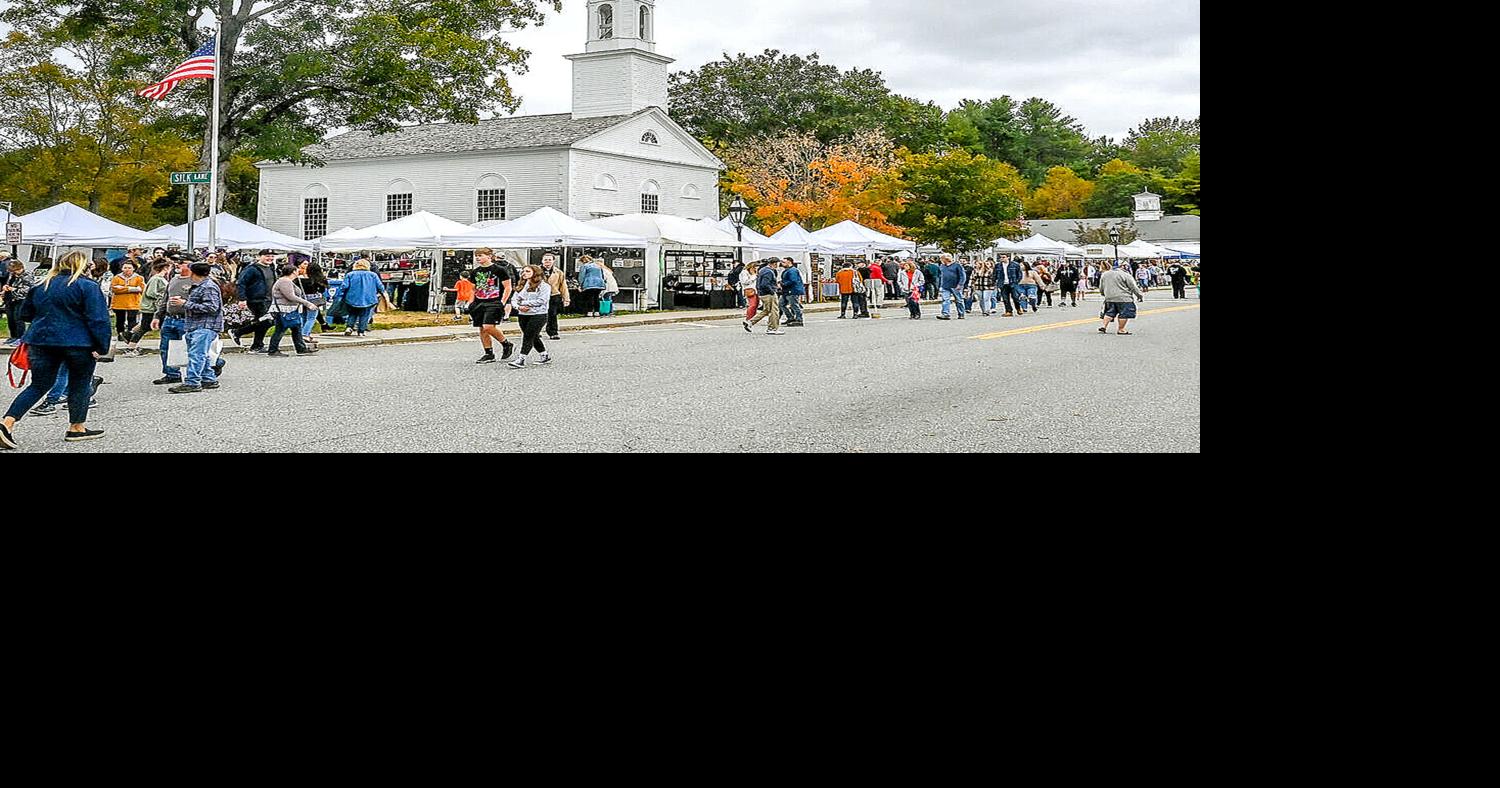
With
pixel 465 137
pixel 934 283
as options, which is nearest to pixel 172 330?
pixel 465 137

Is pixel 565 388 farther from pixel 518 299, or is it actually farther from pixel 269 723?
pixel 269 723

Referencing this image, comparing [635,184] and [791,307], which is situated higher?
[635,184]

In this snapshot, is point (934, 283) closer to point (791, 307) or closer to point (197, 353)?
point (791, 307)

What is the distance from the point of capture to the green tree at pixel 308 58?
844 cm

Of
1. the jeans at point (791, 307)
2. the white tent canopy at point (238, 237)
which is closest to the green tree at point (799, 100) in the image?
the jeans at point (791, 307)

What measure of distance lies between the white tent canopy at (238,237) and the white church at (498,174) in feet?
3.19

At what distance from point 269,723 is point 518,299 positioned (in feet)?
33.0

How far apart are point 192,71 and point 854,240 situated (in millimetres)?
17163

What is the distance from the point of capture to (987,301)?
25312 mm

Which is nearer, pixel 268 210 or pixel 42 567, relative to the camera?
pixel 42 567

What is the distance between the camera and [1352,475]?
4066 millimetres

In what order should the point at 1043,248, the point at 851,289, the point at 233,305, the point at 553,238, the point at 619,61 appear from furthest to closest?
the point at 1043,248, the point at 851,289, the point at 553,238, the point at 233,305, the point at 619,61

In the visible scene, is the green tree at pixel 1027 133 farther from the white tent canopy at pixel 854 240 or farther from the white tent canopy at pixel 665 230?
the white tent canopy at pixel 854 240

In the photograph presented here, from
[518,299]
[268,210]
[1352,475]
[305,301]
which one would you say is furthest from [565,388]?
[268,210]
